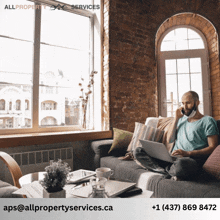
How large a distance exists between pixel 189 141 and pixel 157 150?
1.38 feet

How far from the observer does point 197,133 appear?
1.77 metres

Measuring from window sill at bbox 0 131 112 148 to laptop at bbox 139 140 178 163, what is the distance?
1.20 metres

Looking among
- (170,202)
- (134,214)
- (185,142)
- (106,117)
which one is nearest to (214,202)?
(170,202)

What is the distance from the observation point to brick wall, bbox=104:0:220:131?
3.21m

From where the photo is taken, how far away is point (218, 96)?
353 cm

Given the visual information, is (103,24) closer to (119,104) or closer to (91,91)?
(91,91)

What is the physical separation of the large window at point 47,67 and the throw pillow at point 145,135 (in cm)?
112

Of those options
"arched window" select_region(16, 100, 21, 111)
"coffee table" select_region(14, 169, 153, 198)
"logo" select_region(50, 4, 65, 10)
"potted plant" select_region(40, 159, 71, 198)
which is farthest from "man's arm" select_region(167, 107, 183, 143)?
"logo" select_region(50, 4, 65, 10)

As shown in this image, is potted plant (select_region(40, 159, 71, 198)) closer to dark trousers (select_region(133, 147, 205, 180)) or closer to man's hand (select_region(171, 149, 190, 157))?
dark trousers (select_region(133, 147, 205, 180))

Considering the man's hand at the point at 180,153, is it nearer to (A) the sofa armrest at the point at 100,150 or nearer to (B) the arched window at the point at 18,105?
(A) the sofa armrest at the point at 100,150

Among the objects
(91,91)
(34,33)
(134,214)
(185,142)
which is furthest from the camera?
(91,91)

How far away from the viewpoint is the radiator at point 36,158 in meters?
2.31

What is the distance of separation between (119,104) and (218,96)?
1.87 meters

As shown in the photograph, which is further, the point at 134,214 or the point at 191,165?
the point at 191,165
